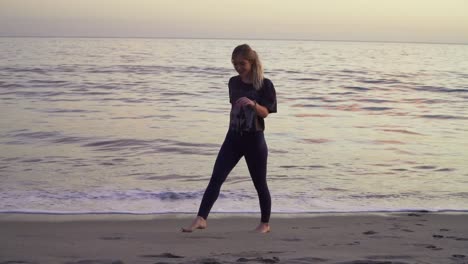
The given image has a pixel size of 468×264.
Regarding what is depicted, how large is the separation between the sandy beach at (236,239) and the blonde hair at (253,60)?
1312 millimetres

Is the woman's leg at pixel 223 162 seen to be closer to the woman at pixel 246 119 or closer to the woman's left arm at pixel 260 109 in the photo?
the woman at pixel 246 119

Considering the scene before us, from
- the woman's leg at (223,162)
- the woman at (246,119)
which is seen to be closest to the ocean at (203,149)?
the woman's leg at (223,162)

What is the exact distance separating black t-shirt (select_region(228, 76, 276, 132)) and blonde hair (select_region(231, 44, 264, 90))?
6cm

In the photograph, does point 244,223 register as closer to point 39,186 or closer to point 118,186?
point 118,186

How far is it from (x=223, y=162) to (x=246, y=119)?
44 centimetres

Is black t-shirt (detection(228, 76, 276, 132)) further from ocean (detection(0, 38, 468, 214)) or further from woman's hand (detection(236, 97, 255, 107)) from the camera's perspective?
ocean (detection(0, 38, 468, 214))

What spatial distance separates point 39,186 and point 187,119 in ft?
26.4

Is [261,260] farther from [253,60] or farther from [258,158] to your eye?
[253,60]

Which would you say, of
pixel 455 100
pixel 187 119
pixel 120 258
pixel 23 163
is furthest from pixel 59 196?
pixel 455 100

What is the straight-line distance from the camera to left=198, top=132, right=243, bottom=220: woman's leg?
5541mm

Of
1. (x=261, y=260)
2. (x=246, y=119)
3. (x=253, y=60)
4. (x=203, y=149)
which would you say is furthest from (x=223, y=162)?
(x=203, y=149)

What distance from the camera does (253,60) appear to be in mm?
5398

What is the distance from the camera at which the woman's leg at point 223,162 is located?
554 cm

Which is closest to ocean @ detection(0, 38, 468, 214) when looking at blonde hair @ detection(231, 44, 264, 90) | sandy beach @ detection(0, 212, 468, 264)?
sandy beach @ detection(0, 212, 468, 264)
